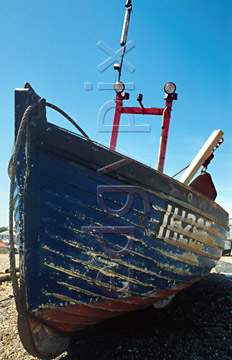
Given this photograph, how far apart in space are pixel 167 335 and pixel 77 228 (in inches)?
76.2

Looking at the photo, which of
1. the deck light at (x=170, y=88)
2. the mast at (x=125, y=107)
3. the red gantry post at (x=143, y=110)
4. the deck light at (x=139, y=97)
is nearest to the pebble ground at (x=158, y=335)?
the mast at (x=125, y=107)

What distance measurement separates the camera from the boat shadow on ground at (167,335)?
2926mm

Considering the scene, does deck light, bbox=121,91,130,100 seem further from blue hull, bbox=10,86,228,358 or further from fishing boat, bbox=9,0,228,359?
blue hull, bbox=10,86,228,358

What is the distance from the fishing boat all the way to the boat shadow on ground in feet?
1.66

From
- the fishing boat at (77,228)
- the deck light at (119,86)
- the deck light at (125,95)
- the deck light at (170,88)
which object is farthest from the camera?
the deck light at (125,95)

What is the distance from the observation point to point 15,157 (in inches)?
98.3

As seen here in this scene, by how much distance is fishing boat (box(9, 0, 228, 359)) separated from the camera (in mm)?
2490

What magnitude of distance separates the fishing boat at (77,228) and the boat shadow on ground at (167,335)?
1.66 feet

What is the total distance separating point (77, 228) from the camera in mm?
2553

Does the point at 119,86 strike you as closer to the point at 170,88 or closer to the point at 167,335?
the point at 170,88

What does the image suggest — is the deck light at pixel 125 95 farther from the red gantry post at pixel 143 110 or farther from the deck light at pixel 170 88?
the deck light at pixel 170 88

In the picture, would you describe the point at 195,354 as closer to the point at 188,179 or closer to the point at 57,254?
the point at 57,254

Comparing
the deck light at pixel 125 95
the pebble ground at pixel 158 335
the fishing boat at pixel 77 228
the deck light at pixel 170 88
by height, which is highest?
the deck light at pixel 170 88

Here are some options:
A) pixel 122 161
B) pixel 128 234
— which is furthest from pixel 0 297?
pixel 122 161
